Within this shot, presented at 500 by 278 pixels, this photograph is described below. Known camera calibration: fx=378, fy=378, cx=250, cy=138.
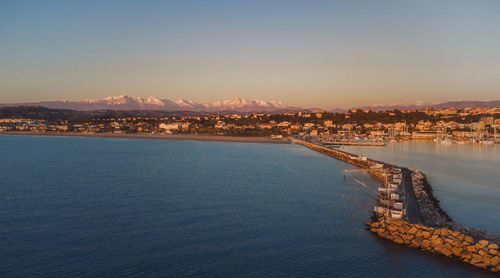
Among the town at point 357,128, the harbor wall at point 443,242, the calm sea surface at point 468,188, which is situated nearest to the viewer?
the harbor wall at point 443,242

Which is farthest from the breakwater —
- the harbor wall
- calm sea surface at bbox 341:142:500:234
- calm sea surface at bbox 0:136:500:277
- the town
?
the town

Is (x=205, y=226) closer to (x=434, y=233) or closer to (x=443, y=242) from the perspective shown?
(x=434, y=233)

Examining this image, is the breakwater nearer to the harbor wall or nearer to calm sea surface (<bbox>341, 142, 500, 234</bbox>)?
the harbor wall

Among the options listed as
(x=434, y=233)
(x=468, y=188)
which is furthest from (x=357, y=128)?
(x=434, y=233)

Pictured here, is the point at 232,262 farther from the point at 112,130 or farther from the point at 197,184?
the point at 112,130

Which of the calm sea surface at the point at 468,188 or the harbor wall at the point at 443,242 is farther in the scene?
the calm sea surface at the point at 468,188

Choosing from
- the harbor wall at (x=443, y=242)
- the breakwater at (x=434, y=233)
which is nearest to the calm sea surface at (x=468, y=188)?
the breakwater at (x=434, y=233)

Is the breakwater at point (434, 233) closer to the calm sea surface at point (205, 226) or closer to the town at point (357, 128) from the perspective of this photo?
the calm sea surface at point (205, 226)
